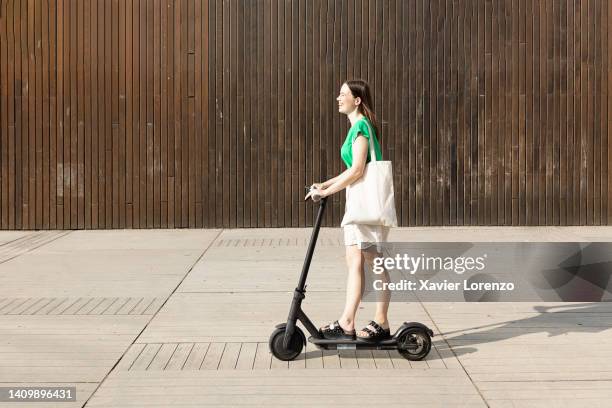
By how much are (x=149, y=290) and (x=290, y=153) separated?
17.5 ft

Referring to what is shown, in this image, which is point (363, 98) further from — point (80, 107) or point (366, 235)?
point (80, 107)

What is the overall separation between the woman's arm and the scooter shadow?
1444 mm

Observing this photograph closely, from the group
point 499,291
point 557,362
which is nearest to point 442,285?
point 499,291

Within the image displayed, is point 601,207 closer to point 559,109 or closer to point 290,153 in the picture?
point 559,109

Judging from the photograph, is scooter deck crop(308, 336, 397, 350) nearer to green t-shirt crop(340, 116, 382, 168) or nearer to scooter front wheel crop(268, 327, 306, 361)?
scooter front wheel crop(268, 327, 306, 361)

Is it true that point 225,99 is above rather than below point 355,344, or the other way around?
above

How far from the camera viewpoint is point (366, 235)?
199 inches

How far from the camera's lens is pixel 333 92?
12.6 m

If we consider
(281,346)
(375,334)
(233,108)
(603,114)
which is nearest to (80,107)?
(233,108)

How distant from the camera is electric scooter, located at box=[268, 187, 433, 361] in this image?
5.02m

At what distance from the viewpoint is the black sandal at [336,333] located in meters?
5.09

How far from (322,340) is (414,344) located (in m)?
0.60

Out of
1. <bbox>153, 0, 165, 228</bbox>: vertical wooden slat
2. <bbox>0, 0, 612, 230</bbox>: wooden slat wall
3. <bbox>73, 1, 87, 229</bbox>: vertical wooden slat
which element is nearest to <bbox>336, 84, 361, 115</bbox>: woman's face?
<bbox>0, 0, 612, 230</bbox>: wooden slat wall

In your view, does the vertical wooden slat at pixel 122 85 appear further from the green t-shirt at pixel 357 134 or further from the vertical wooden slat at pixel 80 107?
the green t-shirt at pixel 357 134
